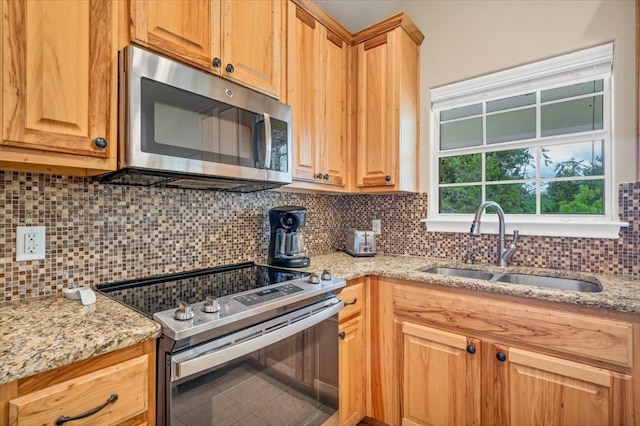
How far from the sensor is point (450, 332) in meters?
1.54

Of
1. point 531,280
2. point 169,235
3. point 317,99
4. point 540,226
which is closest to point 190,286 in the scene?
point 169,235

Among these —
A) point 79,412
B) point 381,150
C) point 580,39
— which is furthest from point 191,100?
point 580,39

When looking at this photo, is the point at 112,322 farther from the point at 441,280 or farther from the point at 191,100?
the point at 441,280

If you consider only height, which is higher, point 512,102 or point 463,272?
point 512,102

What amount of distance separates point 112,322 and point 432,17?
2574 millimetres

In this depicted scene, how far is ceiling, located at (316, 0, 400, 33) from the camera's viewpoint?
2379 mm

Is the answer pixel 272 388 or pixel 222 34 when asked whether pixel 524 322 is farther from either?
pixel 222 34

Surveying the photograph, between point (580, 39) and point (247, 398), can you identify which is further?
point (580, 39)

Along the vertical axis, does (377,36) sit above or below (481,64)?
above

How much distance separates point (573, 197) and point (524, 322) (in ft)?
3.11

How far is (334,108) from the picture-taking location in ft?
6.98

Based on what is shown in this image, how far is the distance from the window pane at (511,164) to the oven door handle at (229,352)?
1.52 m

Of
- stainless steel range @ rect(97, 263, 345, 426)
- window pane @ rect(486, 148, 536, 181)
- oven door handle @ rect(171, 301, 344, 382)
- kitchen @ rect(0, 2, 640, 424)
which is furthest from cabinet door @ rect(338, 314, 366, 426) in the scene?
window pane @ rect(486, 148, 536, 181)

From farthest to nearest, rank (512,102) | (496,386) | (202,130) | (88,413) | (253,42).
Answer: (512,102), (253,42), (496,386), (202,130), (88,413)
